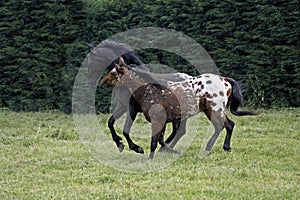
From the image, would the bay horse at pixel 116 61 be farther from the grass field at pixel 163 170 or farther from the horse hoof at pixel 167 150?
the grass field at pixel 163 170

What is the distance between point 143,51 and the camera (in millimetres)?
13500

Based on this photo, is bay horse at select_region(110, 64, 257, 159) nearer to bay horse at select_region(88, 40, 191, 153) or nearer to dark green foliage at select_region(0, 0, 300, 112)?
bay horse at select_region(88, 40, 191, 153)

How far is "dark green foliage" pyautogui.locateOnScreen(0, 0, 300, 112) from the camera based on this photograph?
12266 mm

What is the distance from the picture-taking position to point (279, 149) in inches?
298

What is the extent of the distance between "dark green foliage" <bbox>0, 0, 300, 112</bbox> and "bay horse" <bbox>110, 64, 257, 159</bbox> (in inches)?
200

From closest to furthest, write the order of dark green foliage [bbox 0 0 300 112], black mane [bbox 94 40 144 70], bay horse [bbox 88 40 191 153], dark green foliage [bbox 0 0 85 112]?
bay horse [bbox 88 40 191 153], black mane [bbox 94 40 144 70], dark green foliage [bbox 0 0 300 112], dark green foliage [bbox 0 0 85 112]

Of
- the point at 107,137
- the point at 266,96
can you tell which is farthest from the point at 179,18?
the point at 107,137

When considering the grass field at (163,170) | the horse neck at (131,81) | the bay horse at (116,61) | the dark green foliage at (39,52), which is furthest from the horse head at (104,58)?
the dark green foliage at (39,52)

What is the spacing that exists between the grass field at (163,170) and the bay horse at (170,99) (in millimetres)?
467

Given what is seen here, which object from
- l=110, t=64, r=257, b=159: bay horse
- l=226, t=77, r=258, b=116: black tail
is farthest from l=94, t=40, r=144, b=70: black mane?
l=226, t=77, r=258, b=116: black tail

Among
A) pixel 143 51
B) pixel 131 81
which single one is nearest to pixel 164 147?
pixel 131 81

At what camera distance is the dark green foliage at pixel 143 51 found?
1227 centimetres

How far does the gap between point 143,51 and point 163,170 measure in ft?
24.5

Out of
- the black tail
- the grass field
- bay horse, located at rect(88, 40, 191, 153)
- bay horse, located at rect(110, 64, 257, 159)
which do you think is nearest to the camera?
the grass field
